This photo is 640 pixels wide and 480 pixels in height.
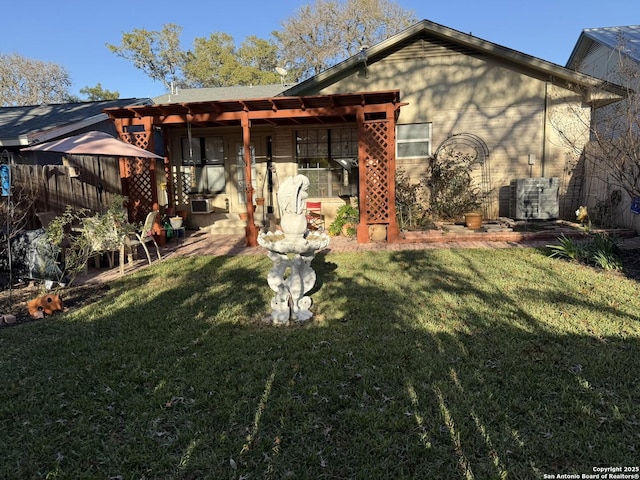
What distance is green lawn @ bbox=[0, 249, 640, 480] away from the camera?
243cm

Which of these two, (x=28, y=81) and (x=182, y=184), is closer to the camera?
(x=182, y=184)

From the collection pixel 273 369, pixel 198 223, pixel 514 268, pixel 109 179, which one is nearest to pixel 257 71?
pixel 198 223

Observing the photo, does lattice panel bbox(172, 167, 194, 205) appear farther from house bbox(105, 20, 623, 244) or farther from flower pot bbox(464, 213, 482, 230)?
flower pot bbox(464, 213, 482, 230)

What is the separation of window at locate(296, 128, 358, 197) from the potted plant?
4.29ft

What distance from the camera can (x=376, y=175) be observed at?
9.41 meters

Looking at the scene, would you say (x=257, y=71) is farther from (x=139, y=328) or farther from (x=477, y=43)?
(x=139, y=328)

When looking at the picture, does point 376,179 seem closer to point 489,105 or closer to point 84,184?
point 489,105

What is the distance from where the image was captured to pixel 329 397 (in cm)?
307

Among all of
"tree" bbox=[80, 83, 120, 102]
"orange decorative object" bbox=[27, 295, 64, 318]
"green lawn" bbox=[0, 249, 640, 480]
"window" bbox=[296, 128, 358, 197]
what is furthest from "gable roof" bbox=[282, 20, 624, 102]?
"tree" bbox=[80, 83, 120, 102]

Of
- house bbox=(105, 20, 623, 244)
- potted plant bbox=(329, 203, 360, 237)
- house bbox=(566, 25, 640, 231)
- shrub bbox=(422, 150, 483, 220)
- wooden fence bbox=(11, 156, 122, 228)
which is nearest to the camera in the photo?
house bbox=(566, 25, 640, 231)

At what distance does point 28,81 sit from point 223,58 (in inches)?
577

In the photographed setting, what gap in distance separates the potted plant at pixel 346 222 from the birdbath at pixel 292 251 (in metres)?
5.60

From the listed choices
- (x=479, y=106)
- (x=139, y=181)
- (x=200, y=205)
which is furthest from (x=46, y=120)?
(x=479, y=106)

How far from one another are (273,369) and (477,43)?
1053cm
